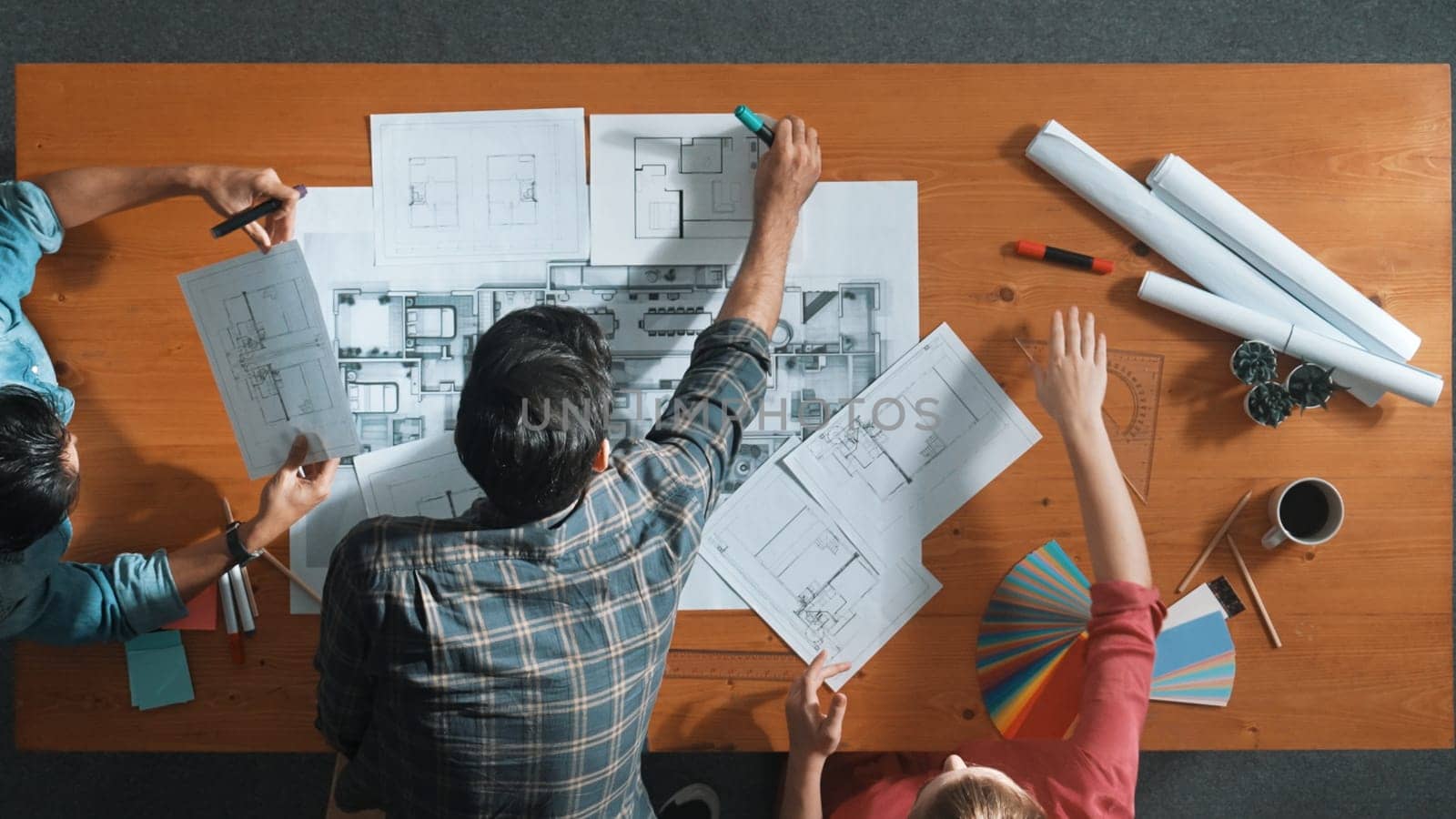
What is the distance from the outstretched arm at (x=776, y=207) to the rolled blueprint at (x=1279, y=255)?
18.8 inches

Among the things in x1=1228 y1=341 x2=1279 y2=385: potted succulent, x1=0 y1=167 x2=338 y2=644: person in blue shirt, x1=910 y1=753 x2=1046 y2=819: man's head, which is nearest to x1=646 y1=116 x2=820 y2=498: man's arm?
x1=910 y1=753 x2=1046 y2=819: man's head

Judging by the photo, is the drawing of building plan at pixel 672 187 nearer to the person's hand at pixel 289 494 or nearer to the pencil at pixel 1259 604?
the person's hand at pixel 289 494

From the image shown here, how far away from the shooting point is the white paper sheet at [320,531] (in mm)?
1227

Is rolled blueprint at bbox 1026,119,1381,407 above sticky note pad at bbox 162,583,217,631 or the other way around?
above

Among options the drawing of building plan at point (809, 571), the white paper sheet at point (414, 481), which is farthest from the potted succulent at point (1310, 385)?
the white paper sheet at point (414, 481)

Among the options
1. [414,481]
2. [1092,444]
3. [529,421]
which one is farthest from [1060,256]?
[414,481]

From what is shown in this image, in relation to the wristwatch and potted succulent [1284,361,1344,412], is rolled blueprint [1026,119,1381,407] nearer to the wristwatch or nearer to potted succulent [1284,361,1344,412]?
potted succulent [1284,361,1344,412]

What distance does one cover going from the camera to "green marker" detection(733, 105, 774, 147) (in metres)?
1.21

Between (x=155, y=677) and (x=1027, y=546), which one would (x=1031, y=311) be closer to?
(x=1027, y=546)

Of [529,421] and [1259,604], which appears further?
[1259,604]

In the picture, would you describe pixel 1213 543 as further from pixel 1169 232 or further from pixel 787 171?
pixel 787 171

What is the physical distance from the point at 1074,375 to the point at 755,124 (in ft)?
1.75

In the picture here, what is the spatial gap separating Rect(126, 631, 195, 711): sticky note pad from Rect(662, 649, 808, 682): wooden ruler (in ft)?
2.11

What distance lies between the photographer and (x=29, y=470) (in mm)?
989
